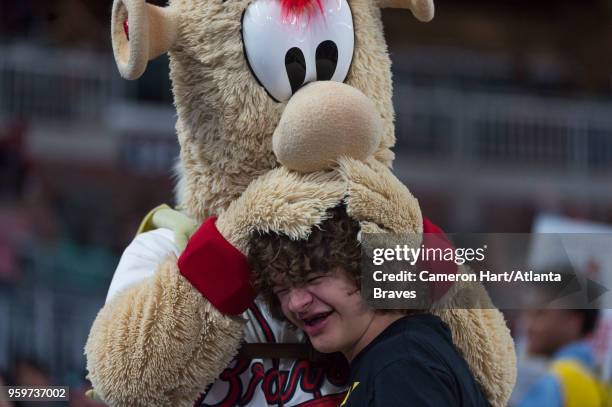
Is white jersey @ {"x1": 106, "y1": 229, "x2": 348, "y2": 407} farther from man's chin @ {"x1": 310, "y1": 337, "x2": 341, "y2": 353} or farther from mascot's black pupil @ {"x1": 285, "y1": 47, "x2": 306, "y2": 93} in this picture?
mascot's black pupil @ {"x1": 285, "y1": 47, "x2": 306, "y2": 93}

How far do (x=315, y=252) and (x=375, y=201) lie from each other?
0.27 ft

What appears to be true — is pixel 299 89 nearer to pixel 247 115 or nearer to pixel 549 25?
pixel 247 115

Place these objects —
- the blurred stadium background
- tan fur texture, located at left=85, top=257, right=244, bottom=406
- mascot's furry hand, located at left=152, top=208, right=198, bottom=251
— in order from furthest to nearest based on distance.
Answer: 1. the blurred stadium background
2. mascot's furry hand, located at left=152, top=208, right=198, bottom=251
3. tan fur texture, located at left=85, top=257, right=244, bottom=406

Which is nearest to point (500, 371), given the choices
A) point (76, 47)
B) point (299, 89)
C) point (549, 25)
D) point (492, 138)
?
point (299, 89)

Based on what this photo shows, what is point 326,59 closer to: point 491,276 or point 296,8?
point 296,8

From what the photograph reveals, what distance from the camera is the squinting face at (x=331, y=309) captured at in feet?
3.44

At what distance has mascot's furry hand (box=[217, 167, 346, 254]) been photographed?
40.5 inches

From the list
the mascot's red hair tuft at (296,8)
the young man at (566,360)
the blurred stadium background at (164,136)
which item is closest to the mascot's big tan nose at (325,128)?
A: the mascot's red hair tuft at (296,8)

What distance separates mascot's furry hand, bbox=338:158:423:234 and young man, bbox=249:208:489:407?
0.02 metres

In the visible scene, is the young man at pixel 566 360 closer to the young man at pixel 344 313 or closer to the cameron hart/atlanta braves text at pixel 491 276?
the cameron hart/atlanta braves text at pixel 491 276

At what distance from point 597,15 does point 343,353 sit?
583cm

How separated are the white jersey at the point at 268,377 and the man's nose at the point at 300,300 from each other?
3.7 inches

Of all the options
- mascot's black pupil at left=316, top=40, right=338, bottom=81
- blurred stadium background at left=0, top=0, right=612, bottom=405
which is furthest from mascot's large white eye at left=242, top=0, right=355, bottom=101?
blurred stadium background at left=0, top=0, right=612, bottom=405

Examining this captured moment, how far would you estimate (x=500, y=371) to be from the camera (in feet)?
3.78
